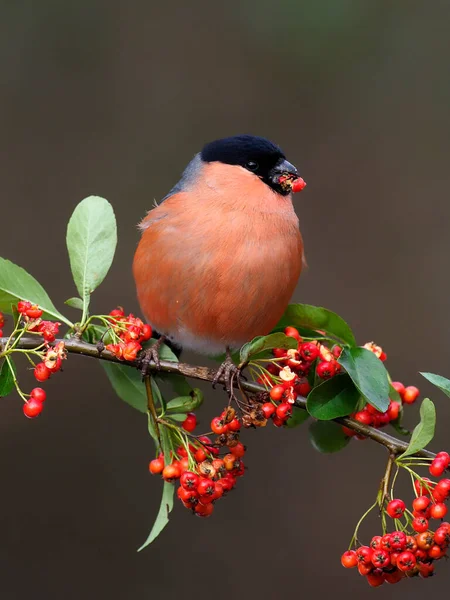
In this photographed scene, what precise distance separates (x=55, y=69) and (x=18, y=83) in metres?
0.21

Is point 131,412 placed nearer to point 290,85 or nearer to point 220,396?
point 220,396

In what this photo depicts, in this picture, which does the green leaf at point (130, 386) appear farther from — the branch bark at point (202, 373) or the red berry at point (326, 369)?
the red berry at point (326, 369)

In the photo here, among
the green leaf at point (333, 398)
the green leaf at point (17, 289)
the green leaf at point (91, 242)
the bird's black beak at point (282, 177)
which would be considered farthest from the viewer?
the bird's black beak at point (282, 177)

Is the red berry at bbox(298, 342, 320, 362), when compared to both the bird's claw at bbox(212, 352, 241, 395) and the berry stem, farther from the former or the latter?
the berry stem

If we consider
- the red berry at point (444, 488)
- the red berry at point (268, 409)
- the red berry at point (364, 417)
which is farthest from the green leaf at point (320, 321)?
the red berry at point (444, 488)

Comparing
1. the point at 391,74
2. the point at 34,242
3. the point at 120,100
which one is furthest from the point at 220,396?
the point at 391,74

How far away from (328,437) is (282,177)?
751 mm

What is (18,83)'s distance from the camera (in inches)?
174

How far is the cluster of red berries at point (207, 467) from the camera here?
1.60 m

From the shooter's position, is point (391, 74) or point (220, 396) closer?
point (220, 396)

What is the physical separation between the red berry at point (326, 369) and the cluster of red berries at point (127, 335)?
0.37 meters

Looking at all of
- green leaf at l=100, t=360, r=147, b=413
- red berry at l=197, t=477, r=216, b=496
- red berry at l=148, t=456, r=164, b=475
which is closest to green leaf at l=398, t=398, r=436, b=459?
red berry at l=197, t=477, r=216, b=496

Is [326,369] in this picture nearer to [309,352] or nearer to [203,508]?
[309,352]

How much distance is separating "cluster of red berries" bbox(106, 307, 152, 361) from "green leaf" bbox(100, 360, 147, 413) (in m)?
0.14
